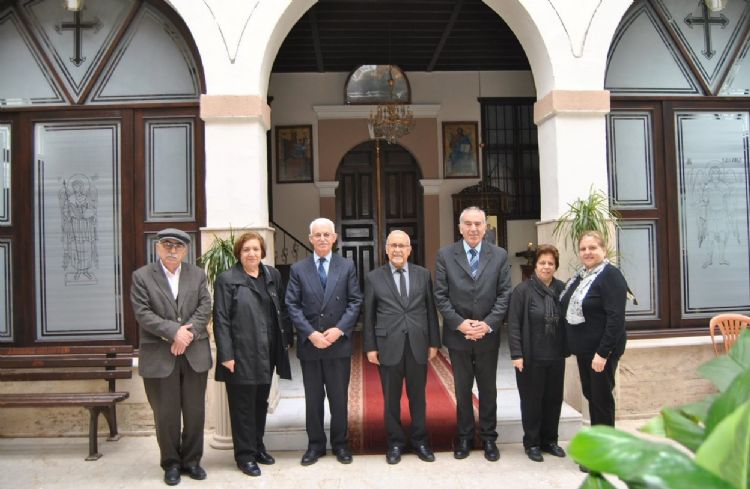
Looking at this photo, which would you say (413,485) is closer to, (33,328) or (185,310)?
(185,310)

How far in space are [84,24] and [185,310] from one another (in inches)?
118

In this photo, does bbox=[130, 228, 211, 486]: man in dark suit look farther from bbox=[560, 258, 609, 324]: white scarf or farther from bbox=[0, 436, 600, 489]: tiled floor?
bbox=[560, 258, 609, 324]: white scarf

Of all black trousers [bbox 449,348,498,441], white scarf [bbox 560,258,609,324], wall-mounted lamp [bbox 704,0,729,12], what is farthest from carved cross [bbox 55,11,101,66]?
wall-mounted lamp [bbox 704,0,729,12]

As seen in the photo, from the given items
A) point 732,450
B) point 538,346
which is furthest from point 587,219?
point 732,450

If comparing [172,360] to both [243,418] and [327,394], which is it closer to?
[243,418]

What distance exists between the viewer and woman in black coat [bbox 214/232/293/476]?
4273 millimetres

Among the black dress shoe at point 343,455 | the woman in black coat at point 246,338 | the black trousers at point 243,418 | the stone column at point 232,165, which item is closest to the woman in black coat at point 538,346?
the black dress shoe at point 343,455

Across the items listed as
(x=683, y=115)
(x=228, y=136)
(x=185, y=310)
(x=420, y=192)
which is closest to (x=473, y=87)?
(x=420, y=192)

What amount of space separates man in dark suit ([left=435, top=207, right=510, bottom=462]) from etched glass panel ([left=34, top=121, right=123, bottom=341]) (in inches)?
116

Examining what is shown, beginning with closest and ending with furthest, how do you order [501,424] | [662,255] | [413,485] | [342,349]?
[413,485], [342,349], [501,424], [662,255]

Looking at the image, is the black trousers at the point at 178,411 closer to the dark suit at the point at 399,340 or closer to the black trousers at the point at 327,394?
the black trousers at the point at 327,394

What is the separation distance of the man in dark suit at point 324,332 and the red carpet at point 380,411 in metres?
0.41

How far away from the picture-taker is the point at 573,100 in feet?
17.6

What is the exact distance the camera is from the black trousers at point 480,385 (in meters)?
4.48
